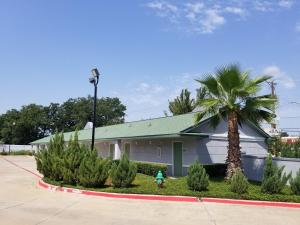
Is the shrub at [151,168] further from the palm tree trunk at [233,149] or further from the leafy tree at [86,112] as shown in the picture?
the leafy tree at [86,112]

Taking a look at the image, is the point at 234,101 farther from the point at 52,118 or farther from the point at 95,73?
the point at 52,118

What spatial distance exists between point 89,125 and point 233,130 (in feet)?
116

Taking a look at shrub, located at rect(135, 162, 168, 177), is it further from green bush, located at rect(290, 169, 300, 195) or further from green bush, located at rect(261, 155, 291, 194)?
green bush, located at rect(290, 169, 300, 195)

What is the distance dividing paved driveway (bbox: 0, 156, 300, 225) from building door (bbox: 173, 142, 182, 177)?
8811 mm

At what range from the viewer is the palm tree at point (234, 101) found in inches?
696

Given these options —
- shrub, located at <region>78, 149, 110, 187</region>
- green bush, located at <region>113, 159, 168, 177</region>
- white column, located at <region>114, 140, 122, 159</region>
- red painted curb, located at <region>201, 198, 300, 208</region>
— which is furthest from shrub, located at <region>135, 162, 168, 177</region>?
red painted curb, located at <region>201, 198, 300, 208</region>

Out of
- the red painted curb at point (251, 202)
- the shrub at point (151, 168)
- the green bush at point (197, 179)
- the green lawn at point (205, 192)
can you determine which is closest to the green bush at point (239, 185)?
the green lawn at point (205, 192)

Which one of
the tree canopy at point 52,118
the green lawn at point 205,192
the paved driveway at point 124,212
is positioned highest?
the tree canopy at point 52,118

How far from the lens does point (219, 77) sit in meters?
17.9

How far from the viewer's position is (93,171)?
54.4 ft

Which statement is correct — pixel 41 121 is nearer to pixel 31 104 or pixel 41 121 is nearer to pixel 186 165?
pixel 31 104

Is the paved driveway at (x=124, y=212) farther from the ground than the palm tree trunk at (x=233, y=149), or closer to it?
closer to it

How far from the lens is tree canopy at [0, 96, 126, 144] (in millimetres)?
93125

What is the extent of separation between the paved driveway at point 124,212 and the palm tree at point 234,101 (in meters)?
4.69
